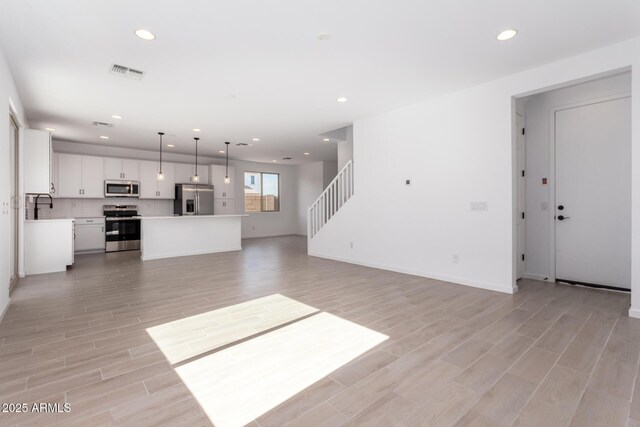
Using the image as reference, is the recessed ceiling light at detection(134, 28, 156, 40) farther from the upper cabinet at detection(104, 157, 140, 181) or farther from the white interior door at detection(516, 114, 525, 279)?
the upper cabinet at detection(104, 157, 140, 181)

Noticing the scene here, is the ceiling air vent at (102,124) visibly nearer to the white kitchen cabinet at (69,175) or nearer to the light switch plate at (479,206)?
the white kitchen cabinet at (69,175)

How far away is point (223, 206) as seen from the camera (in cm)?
1009

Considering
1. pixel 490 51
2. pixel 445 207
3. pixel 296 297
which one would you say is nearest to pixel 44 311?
pixel 296 297

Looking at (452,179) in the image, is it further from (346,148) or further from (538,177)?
(346,148)

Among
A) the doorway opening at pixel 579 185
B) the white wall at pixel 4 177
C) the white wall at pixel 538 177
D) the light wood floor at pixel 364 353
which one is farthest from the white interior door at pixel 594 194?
the white wall at pixel 4 177

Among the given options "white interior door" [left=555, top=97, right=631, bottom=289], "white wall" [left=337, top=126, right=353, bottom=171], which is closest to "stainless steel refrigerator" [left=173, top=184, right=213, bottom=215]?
"white wall" [left=337, top=126, right=353, bottom=171]

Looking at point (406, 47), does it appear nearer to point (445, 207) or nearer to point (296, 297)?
point (445, 207)

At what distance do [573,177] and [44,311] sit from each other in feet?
23.2

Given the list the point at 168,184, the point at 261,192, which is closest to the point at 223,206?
the point at 168,184

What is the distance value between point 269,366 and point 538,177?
4895 millimetres

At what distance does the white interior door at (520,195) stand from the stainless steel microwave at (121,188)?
8.98m

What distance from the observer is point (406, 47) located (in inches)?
131

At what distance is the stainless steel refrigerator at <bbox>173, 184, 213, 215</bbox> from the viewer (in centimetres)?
901

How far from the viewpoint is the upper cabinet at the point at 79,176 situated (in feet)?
24.8
